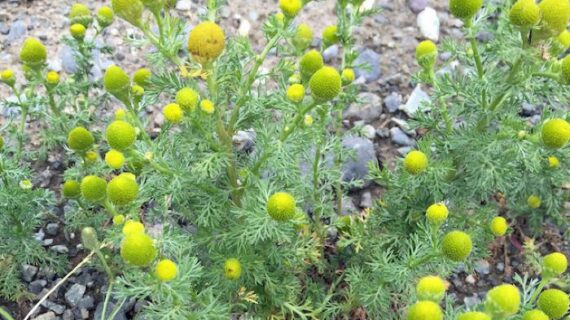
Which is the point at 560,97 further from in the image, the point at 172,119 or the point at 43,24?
the point at 43,24

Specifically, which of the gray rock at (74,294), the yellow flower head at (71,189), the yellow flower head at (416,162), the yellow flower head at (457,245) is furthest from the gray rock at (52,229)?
the yellow flower head at (457,245)

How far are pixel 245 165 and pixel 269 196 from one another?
13.0 inches

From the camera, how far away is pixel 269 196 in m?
2.41

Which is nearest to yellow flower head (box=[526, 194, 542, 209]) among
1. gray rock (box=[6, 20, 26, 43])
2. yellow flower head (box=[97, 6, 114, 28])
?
yellow flower head (box=[97, 6, 114, 28])

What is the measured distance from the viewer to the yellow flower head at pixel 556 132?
2312 mm

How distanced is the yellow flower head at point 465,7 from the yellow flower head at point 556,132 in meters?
0.53

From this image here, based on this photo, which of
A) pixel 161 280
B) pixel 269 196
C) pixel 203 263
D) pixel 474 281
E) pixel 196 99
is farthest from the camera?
pixel 474 281

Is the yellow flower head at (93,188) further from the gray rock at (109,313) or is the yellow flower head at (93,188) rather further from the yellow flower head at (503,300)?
the yellow flower head at (503,300)

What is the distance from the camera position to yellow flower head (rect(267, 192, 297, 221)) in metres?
2.20

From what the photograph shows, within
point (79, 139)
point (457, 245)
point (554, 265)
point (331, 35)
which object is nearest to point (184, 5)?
point (331, 35)

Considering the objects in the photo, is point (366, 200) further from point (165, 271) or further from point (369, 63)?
point (165, 271)

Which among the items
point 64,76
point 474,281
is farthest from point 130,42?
point 474,281

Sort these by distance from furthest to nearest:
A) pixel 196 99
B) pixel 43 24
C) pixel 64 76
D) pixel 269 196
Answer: pixel 43 24, pixel 64 76, pixel 269 196, pixel 196 99

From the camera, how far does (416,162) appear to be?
2.52 meters
